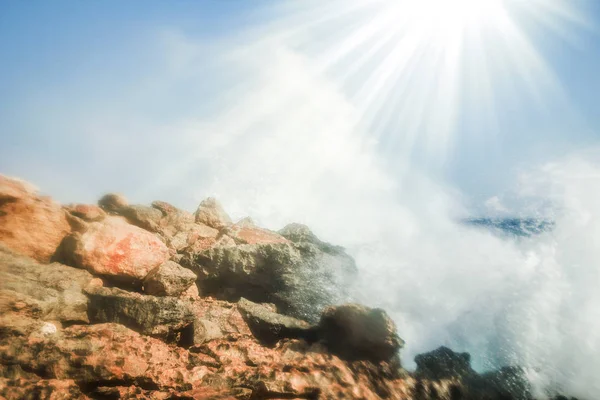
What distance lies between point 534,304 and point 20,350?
27495 millimetres

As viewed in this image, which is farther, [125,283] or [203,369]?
[125,283]

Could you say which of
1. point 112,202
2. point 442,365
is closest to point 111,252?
point 112,202

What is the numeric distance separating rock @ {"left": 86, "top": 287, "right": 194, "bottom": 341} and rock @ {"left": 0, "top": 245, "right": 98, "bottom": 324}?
31cm

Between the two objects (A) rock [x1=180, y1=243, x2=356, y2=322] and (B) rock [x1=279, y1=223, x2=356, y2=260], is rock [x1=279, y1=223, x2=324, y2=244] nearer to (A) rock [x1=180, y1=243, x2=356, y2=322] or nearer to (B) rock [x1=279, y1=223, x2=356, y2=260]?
(B) rock [x1=279, y1=223, x2=356, y2=260]

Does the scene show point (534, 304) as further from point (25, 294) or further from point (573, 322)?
point (25, 294)

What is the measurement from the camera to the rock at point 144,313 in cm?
605

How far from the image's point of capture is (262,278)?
10414 millimetres

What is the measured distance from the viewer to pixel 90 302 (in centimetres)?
655

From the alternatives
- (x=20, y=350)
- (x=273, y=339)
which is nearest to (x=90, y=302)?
(x=20, y=350)

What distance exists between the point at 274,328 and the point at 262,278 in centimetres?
326

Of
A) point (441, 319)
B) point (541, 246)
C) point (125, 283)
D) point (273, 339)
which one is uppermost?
point (541, 246)

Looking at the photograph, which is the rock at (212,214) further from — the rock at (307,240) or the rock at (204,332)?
the rock at (204,332)

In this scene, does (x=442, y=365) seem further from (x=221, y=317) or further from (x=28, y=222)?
(x=28, y=222)

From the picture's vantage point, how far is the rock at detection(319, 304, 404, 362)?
6728mm
